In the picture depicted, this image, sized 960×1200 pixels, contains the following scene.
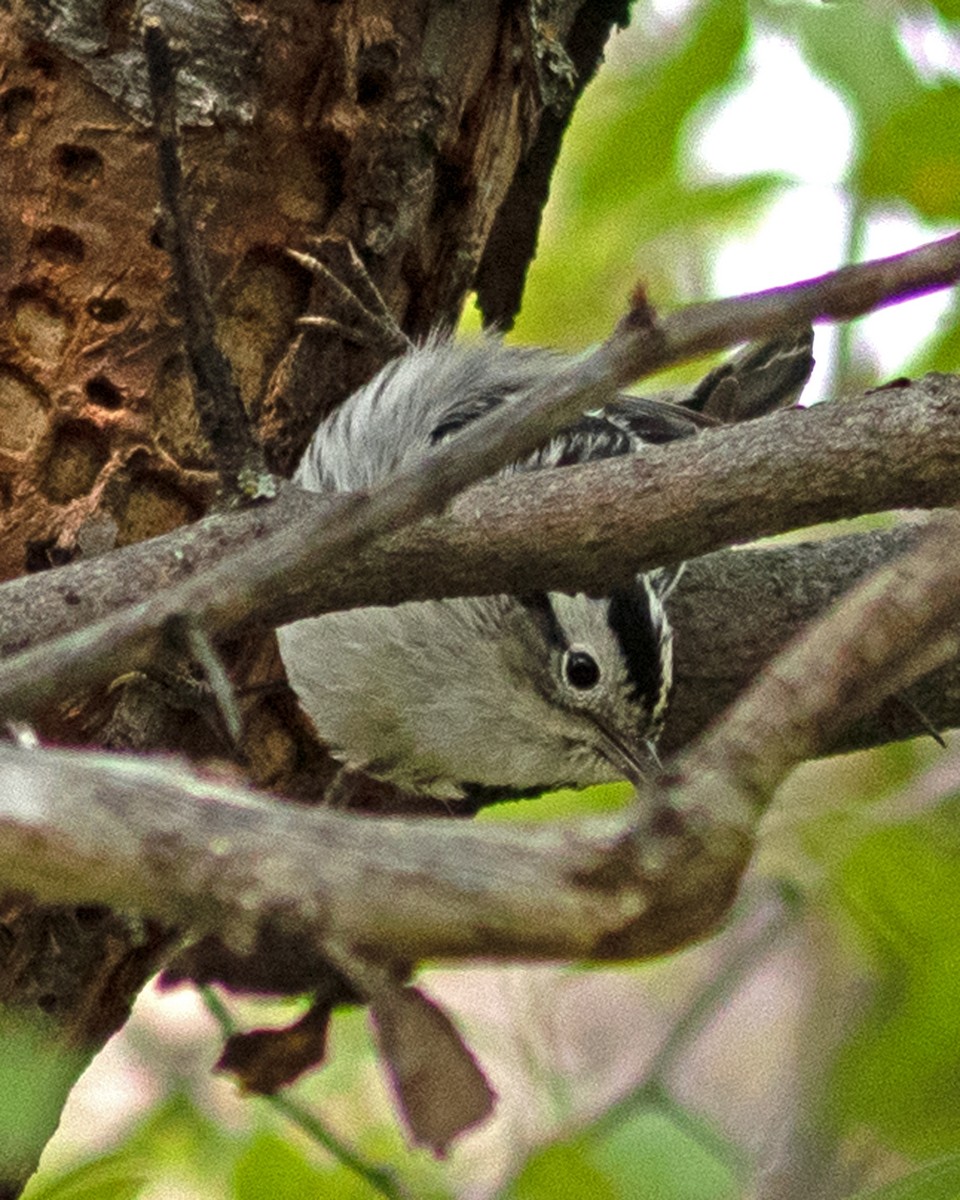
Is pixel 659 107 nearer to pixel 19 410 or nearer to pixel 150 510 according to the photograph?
pixel 150 510

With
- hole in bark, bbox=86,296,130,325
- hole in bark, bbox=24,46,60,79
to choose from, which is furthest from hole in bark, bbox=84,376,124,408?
hole in bark, bbox=24,46,60,79

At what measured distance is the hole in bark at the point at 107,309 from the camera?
307 cm

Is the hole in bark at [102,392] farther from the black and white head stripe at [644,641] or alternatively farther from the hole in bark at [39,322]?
the black and white head stripe at [644,641]

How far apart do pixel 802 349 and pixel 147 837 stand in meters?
2.86

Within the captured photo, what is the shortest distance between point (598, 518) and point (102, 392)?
3.89ft

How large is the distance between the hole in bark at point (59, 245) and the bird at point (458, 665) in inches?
22.5

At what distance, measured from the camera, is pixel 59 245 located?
3.05 meters

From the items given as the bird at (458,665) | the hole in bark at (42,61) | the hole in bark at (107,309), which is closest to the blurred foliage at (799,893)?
the bird at (458,665)

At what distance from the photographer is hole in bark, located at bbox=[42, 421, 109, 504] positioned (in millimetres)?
3086

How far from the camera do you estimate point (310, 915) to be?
4.09 feet

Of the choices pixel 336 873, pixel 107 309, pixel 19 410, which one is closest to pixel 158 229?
pixel 107 309

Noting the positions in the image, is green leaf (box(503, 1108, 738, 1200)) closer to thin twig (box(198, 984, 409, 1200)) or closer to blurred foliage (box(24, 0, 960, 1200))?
blurred foliage (box(24, 0, 960, 1200))

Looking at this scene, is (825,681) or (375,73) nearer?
(825,681)

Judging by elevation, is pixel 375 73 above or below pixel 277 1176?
above
